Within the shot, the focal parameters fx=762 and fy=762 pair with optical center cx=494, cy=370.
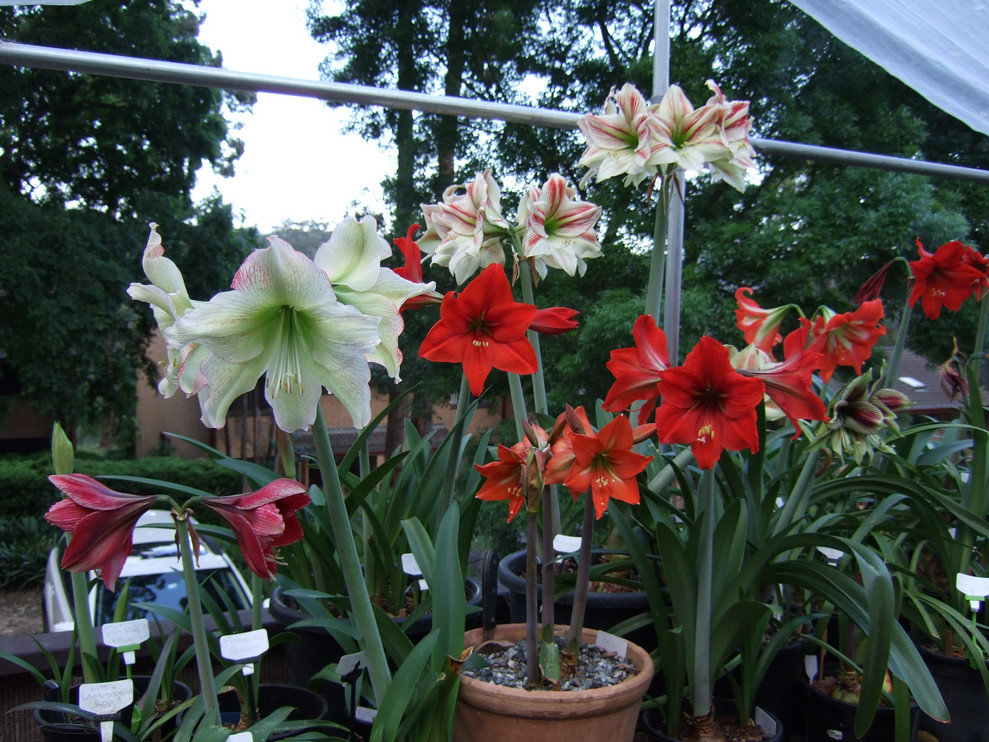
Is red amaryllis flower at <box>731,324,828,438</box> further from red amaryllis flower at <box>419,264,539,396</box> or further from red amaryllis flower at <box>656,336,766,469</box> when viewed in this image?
red amaryllis flower at <box>419,264,539,396</box>

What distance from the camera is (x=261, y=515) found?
0.74 m

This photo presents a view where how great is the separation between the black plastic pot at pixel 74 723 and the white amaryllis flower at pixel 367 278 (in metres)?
0.71

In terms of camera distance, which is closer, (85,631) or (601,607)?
(85,631)

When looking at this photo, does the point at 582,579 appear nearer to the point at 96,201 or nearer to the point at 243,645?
the point at 243,645

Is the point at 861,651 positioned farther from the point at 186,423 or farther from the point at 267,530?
the point at 186,423

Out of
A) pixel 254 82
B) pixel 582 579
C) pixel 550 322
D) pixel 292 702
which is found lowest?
pixel 292 702

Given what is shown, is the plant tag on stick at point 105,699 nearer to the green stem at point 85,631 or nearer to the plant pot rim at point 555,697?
the green stem at point 85,631

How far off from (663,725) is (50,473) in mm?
9433

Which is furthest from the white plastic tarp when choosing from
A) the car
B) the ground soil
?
the ground soil

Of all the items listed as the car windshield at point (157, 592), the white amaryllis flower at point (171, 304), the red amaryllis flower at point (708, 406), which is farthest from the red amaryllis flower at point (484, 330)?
the car windshield at point (157, 592)

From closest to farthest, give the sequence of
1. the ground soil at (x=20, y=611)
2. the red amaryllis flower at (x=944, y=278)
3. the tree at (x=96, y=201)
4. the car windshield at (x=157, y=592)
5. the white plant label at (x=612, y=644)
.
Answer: the white plant label at (x=612, y=644) → the red amaryllis flower at (x=944, y=278) → the car windshield at (x=157, y=592) → the tree at (x=96, y=201) → the ground soil at (x=20, y=611)

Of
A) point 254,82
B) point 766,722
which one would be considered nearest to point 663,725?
point 766,722

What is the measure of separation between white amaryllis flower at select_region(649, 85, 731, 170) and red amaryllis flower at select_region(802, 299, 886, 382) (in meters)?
0.36

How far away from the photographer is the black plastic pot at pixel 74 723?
1020 millimetres
